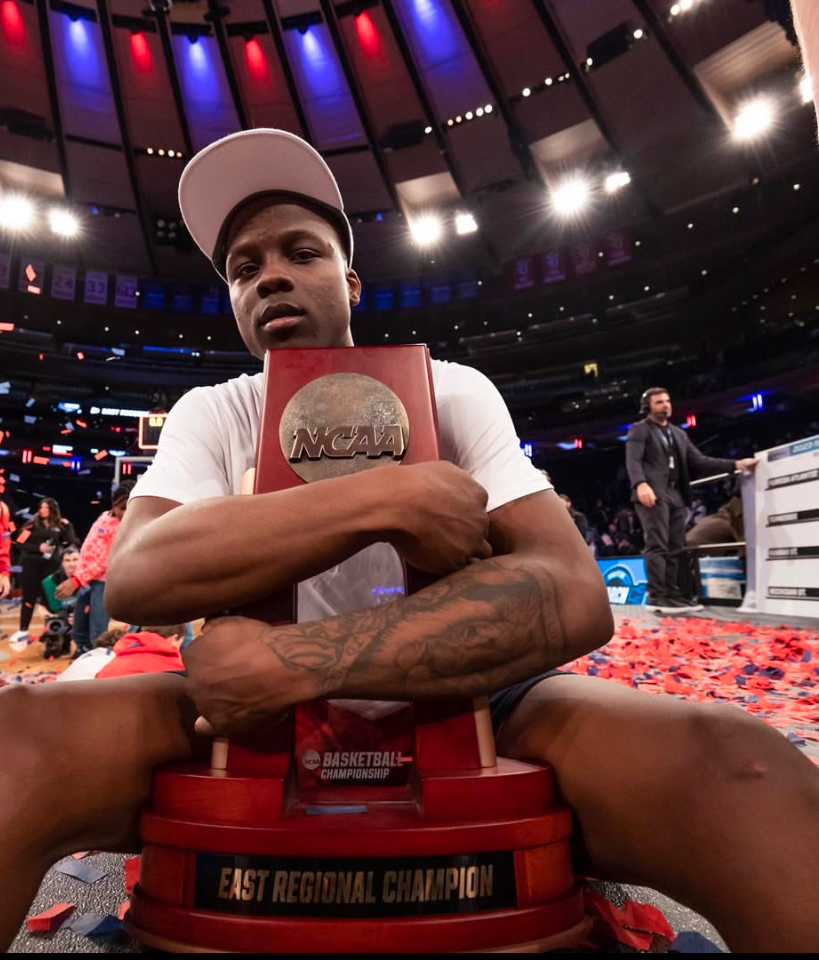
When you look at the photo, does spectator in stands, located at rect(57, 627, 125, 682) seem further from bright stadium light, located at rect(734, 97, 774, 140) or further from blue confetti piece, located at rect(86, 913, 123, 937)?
bright stadium light, located at rect(734, 97, 774, 140)

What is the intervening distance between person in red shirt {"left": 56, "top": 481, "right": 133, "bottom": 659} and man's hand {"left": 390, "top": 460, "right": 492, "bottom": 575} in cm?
497

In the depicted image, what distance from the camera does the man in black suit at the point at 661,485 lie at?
20.0ft

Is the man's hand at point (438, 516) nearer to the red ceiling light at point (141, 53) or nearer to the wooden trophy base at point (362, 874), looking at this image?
the wooden trophy base at point (362, 874)

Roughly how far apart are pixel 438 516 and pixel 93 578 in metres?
5.73

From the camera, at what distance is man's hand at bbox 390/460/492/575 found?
85cm

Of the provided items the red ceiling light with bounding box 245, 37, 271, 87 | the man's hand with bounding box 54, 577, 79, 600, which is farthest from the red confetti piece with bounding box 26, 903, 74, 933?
the red ceiling light with bounding box 245, 37, 271, 87

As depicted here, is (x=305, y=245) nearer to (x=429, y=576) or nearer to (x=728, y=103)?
(x=429, y=576)

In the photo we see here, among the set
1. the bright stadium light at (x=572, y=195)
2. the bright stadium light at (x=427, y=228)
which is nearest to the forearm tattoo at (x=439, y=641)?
the bright stadium light at (x=572, y=195)

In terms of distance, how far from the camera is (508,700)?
1.04 meters

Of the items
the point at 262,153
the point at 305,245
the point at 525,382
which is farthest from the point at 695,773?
the point at 525,382

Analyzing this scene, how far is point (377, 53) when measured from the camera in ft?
40.6

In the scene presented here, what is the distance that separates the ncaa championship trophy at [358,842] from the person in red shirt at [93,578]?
486cm

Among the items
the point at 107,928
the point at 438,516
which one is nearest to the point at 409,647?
the point at 438,516

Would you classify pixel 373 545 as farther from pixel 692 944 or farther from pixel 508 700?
pixel 692 944
